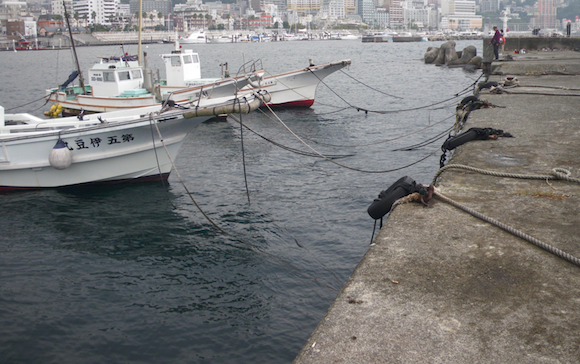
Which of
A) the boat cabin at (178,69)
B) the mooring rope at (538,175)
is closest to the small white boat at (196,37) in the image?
the boat cabin at (178,69)

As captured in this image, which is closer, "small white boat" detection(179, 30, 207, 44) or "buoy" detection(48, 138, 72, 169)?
"buoy" detection(48, 138, 72, 169)

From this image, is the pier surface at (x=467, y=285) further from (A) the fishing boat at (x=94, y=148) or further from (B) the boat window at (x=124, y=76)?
(B) the boat window at (x=124, y=76)

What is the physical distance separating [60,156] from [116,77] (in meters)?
9.93

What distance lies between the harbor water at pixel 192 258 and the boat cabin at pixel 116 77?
6461 mm

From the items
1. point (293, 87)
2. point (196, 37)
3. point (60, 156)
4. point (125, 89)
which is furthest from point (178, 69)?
point (196, 37)

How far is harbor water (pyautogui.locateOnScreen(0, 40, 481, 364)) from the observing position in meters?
6.34

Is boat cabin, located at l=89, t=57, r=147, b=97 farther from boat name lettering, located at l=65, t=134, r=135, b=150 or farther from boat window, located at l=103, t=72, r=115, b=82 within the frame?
boat name lettering, located at l=65, t=134, r=135, b=150

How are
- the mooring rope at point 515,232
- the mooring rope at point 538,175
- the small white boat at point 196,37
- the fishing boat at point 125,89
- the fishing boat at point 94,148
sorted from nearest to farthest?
the mooring rope at point 515,232, the mooring rope at point 538,175, the fishing boat at point 94,148, the fishing boat at point 125,89, the small white boat at point 196,37

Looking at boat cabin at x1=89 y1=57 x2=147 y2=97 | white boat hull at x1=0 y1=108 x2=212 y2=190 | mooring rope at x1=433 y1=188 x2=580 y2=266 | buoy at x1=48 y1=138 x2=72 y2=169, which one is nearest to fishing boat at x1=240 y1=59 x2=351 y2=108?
boat cabin at x1=89 y1=57 x2=147 y2=97

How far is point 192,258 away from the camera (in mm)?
8625

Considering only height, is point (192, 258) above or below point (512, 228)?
below

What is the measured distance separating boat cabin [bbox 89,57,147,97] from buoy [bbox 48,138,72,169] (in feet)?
29.6

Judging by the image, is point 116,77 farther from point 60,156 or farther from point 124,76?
point 60,156

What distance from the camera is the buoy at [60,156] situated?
11.7m
